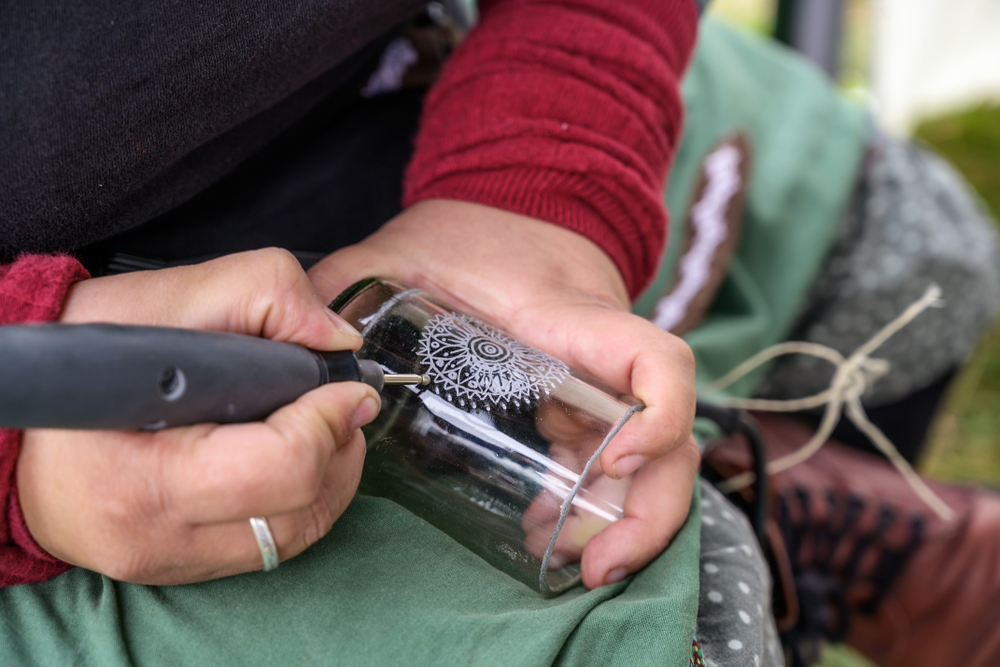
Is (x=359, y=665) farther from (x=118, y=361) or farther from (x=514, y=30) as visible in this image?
(x=514, y=30)

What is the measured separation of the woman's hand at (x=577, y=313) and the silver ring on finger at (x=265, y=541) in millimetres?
163

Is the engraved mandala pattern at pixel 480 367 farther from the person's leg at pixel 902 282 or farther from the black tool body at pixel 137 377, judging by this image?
the person's leg at pixel 902 282

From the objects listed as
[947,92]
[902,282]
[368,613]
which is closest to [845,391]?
[902,282]

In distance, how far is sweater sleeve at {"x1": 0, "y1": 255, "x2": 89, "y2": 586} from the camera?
35cm

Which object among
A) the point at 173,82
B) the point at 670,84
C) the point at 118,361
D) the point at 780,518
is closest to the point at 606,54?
the point at 670,84

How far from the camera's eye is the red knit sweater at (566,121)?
554 mm

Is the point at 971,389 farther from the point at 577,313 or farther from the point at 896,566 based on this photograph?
the point at 577,313

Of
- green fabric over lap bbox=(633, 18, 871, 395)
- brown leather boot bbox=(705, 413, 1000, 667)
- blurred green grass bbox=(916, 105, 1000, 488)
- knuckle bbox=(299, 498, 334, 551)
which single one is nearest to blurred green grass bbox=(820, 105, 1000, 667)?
blurred green grass bbox=(916, 105, 1000, 488)

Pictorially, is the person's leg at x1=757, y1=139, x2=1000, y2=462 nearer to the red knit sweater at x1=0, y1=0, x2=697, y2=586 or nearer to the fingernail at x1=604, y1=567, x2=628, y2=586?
the red knit sweater at x1=0, y1=0, x2=697, y2=586

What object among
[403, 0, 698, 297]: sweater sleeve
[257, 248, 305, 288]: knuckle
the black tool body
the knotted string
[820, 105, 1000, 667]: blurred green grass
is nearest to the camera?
the black tool body

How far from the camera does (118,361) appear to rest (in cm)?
27

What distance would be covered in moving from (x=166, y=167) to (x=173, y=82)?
0.19 feet

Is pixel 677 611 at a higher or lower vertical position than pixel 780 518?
higher

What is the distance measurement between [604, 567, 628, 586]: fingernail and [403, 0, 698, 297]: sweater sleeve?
237mm
